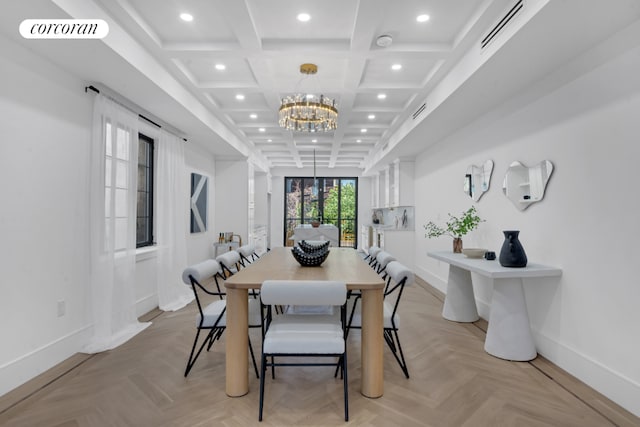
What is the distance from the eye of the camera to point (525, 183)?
3.26 metres

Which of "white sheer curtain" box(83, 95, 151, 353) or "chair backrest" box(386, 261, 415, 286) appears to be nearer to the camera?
"chair backrest" box(386, 261, 415, 286)

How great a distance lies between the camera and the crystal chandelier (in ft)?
11.9

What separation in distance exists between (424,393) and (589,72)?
2.63 metres

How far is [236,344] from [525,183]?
298 centimetres

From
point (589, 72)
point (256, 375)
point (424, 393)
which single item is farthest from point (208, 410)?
point (589, 72)

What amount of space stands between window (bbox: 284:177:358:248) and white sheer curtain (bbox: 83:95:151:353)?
7908 millimetres

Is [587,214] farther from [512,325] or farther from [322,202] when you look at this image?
[322,202]

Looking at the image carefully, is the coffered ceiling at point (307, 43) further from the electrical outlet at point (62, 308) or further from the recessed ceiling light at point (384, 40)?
the electrical outlet at point (62, 308)

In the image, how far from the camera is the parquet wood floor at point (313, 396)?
2025mm

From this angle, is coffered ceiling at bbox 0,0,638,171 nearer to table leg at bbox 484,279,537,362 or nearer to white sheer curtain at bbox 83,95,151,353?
white sheer curtain at bbox 83,95,151,353

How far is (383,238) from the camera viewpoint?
748cm

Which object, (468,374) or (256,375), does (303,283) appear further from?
(468,374)

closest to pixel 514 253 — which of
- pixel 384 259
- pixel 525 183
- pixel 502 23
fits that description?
pixel 525 183

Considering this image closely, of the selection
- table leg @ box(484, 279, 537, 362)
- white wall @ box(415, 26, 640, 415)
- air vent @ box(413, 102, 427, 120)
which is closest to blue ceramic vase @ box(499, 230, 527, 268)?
table leg @ box(484, 279, 537, 362)
